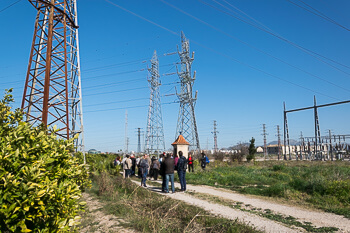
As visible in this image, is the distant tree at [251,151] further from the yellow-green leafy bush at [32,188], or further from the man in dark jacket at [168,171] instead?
the yellow-green leafy bush at [32,188]

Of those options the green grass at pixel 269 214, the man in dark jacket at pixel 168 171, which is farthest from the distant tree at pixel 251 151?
the green grass at pixel 269 214

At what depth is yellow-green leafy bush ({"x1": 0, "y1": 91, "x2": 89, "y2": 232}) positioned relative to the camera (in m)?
2.44

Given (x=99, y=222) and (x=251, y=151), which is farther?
(x=251, y=151)

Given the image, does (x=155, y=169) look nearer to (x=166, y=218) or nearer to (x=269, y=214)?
(x=269, y=214)

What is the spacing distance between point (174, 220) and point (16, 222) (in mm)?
4182

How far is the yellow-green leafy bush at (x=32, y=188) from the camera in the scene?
7.99ft

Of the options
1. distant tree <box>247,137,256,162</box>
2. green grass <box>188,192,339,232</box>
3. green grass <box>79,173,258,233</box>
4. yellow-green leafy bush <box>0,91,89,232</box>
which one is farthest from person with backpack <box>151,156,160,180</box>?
distant tree <box>247,137,256,162</box>

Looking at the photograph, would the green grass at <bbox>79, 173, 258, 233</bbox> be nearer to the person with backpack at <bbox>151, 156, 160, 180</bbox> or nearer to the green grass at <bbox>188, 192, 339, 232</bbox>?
the green grass at <bbox>188, 192, 339, 232</bbox>

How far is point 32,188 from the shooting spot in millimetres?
2457

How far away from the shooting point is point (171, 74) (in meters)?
43.2

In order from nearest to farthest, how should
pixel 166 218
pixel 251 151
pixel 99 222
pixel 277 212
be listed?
pixel 166 218 → pixel 99 222 → pixel 277 212 → pixel 251 151

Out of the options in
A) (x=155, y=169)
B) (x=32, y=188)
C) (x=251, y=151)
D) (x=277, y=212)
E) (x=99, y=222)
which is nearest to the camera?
(x=32, y=188)

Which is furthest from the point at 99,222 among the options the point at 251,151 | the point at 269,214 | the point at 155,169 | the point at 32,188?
the point at 251,151

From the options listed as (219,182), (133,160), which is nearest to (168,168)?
(219,182)
